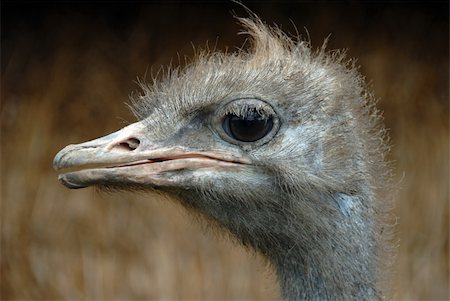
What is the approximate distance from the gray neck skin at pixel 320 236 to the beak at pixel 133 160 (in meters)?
0.11

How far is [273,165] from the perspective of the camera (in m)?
2.48

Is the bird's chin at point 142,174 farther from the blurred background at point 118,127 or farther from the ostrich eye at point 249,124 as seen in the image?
the blurred background at point 118,127

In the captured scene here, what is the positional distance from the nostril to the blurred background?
299 centimetres

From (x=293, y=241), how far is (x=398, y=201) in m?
3.12

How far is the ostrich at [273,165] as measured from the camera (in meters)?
2.45

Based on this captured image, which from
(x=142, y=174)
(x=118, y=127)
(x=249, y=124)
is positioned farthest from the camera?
(x=118, y=127)

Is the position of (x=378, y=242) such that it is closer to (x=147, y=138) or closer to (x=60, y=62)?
(x=147, y=138)

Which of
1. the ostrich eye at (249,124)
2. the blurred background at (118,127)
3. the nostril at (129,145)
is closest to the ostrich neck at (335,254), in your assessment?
the ostrich eye at (249,124)

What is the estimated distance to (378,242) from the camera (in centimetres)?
261

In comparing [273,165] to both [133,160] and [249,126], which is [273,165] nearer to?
[249,126]

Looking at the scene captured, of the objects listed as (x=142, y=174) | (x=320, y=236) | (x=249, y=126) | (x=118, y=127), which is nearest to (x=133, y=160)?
(x=142, y=174)

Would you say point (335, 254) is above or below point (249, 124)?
below

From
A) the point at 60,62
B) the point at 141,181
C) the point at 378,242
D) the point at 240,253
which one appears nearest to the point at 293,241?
the point at 378,242

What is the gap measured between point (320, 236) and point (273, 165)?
24 cm
